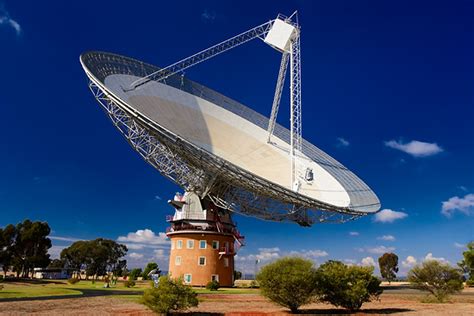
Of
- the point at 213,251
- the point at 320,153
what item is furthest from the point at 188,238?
the point at 320,153

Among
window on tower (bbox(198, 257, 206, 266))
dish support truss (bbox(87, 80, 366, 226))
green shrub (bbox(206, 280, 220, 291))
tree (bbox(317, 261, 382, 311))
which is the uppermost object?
dish support truss (bbox(87, 80, 366, 226))

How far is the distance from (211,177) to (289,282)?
1779 centimetres

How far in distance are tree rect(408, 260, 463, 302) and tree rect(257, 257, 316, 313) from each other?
53.1 ft

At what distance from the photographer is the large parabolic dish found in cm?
3262

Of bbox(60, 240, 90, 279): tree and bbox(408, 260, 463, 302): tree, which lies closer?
Result: bbox(408, 260, 463, 302): tree

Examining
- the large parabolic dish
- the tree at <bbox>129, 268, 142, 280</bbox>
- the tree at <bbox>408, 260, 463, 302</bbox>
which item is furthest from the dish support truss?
the tree at <bbox>129, 268, 142, 280</bbox>

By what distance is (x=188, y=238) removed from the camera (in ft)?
170

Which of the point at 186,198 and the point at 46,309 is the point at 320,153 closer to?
the point at 186,198

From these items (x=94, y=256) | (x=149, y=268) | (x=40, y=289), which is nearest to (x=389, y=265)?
(x=149, y=268)

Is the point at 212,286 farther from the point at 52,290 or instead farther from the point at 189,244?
the point at 52,290

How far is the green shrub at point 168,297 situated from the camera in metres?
20.1

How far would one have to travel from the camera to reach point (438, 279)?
34.8 meters

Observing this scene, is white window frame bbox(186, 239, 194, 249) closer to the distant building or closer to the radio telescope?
the radio telescope

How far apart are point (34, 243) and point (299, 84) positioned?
70.7m
